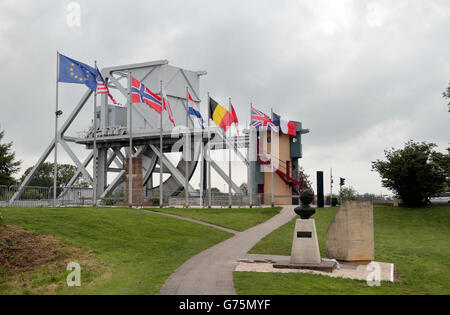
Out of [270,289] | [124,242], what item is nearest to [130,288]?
[270,289]

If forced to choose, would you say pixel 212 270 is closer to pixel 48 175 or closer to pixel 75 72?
pixel 75 72

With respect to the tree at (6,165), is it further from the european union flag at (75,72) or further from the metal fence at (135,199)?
the european union flag at (75,72)

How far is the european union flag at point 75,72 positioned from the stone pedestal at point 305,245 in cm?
2039

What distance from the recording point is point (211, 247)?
22672 millimetres

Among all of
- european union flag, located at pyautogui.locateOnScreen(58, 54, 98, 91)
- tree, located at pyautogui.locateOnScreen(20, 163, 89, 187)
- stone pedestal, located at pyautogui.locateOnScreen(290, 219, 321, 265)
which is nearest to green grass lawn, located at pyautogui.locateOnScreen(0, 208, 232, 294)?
stone pedestal, located at pyautogui.locateOnScreen(290, 219, 321, 265)

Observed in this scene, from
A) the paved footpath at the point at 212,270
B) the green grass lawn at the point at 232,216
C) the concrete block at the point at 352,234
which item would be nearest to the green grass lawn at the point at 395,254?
the paved footpath at the point at 212,270

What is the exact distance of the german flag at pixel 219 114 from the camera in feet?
127

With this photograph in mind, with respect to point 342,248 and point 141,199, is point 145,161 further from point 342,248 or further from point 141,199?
point 342,248

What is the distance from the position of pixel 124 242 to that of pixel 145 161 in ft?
131

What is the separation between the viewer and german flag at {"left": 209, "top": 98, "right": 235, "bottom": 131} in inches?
1524

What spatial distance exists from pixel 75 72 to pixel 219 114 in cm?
1292

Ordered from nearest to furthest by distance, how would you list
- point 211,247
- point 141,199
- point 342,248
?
point 342,248
point 211,247
point 141,199

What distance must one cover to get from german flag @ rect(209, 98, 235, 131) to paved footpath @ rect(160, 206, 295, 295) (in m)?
13.7

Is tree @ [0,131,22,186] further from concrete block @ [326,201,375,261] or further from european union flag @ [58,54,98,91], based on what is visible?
concrete block @ [326,201,375,261]
